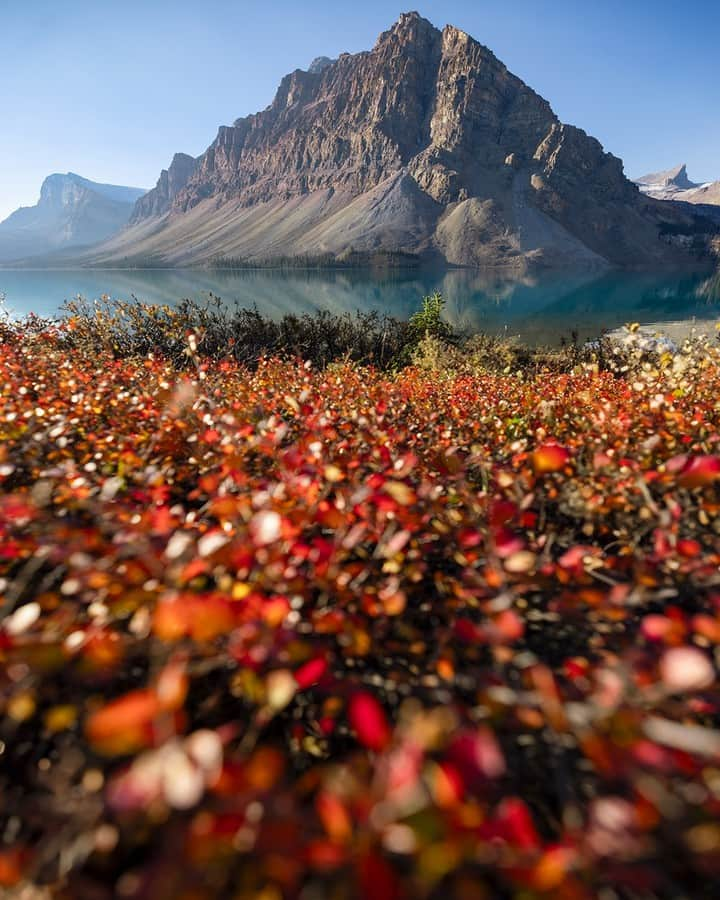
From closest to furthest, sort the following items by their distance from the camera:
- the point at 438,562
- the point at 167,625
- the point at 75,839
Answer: the point at 167,625, the point at 75,839, the point at 438,562

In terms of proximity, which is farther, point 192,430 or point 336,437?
point 192,430

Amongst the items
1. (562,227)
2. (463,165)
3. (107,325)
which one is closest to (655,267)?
(562,227)

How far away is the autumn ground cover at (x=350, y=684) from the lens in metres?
1.04

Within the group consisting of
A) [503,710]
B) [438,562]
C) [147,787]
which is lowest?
[438,562]

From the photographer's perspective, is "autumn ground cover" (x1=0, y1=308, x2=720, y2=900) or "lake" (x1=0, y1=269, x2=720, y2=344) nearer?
"autumn ground cover" (x1=0, y1=308, x2=720, y2=900)

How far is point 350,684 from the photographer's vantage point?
1.92m

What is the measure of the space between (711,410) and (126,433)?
20.2ft

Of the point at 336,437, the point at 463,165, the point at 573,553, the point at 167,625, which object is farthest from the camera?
the point at 463,165

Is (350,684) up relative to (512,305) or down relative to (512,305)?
down

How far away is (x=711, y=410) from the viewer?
492 centimetres

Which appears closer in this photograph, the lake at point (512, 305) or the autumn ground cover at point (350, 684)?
the autumn ground cover at point (350, 684)

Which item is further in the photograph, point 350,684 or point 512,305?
point 512,305

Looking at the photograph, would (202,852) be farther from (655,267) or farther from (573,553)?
(655,267)

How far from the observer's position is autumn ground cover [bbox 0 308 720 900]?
3.40ft
